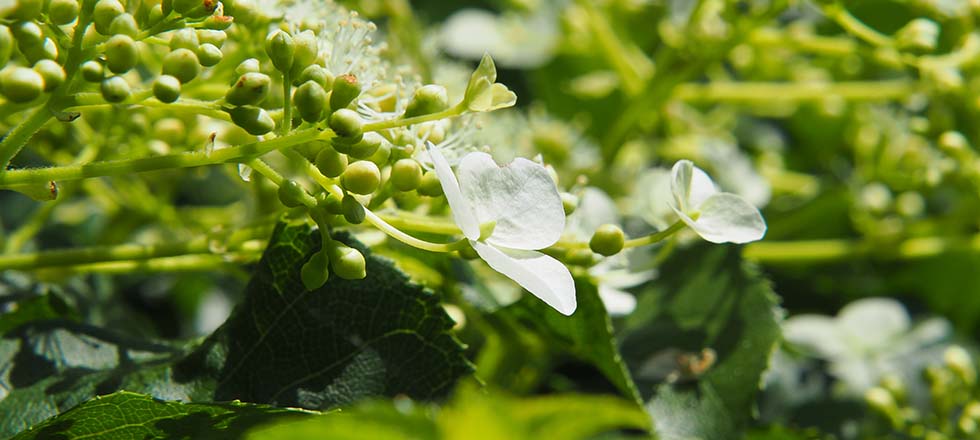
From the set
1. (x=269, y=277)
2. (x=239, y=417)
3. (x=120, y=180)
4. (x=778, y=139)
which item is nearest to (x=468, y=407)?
(x=239, y=417)

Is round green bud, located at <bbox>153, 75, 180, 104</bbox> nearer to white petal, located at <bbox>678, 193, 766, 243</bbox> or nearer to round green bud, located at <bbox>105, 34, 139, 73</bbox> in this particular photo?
round green bud, located at <bbox>105, 34, 139, 73</bbox>

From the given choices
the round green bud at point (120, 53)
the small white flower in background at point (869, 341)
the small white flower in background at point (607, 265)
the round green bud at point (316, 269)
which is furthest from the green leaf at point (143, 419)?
the small white flower in background at point (869, 341)

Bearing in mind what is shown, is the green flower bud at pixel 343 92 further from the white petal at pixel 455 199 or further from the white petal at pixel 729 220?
the white petal at pixel 729 220

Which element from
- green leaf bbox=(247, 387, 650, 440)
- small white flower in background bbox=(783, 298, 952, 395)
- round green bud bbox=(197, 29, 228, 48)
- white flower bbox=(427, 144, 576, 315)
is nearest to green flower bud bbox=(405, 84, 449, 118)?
white flower bbox=(427, 144, 576, 315)

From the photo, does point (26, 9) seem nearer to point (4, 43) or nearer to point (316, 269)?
point (4, 43)

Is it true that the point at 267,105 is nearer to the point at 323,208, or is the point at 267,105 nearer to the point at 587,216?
the point at 323,208

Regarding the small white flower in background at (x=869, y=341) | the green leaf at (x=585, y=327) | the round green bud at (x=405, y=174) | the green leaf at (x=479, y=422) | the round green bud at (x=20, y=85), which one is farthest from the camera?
the small white flower in background at (x=869, y=341)
